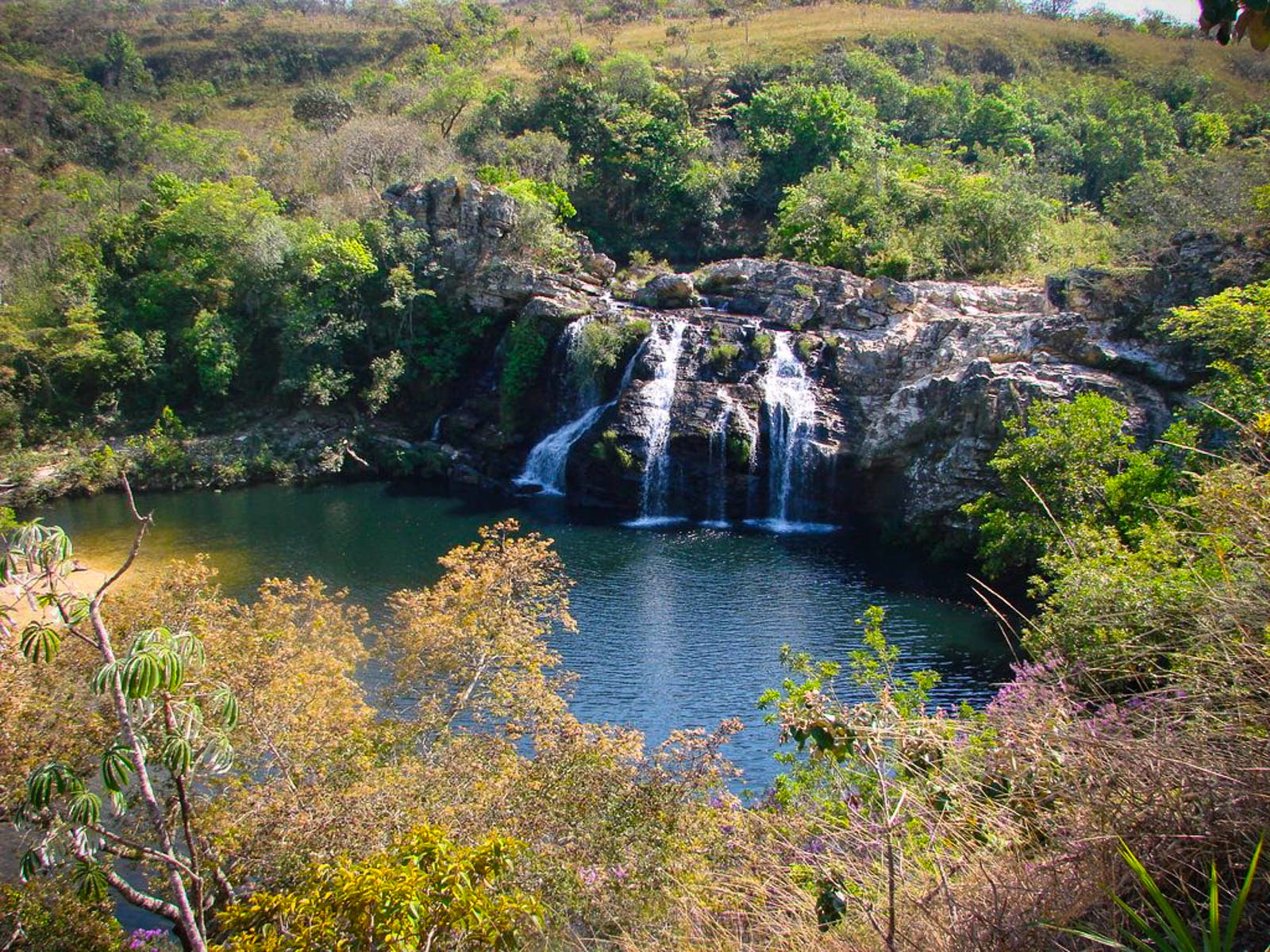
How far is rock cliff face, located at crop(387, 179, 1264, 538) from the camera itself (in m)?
25.9

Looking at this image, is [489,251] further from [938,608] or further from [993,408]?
[938,608]

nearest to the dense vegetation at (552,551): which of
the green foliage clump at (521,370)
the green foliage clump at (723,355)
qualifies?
the green foliage clump at (521,370)

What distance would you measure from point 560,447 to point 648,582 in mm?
10761

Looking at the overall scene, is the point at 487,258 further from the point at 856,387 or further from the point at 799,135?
the point at 799,135

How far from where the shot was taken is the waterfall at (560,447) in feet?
110

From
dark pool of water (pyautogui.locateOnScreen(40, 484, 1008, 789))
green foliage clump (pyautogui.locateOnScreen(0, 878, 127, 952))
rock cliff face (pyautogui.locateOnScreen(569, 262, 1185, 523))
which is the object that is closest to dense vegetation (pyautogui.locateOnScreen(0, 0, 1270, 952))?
green foliage clump (pyautogui.locateOnScreen(0, 878, 127, 952))

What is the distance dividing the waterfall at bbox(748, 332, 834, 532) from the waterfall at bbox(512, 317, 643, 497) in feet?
18.3

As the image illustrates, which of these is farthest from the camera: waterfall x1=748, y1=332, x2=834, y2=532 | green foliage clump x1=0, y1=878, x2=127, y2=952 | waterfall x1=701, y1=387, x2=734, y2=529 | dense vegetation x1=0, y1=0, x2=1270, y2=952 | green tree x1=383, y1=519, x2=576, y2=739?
waterfall x1=701, y1=387, x2=734, y2=529

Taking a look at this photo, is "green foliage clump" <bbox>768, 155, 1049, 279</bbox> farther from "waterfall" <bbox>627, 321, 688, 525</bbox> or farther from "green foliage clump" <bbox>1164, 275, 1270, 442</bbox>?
"green foliage clump" <bbox>1164, 275, 1270, 442</bbox>

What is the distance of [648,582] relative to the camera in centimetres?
2470

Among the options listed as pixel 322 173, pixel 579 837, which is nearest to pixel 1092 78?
pixel 322 173

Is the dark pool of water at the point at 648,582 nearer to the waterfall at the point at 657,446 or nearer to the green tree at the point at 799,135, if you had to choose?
the waterfall at the point at 657,446

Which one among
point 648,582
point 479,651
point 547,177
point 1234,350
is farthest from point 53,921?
point 547,177

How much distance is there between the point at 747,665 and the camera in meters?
19.4
